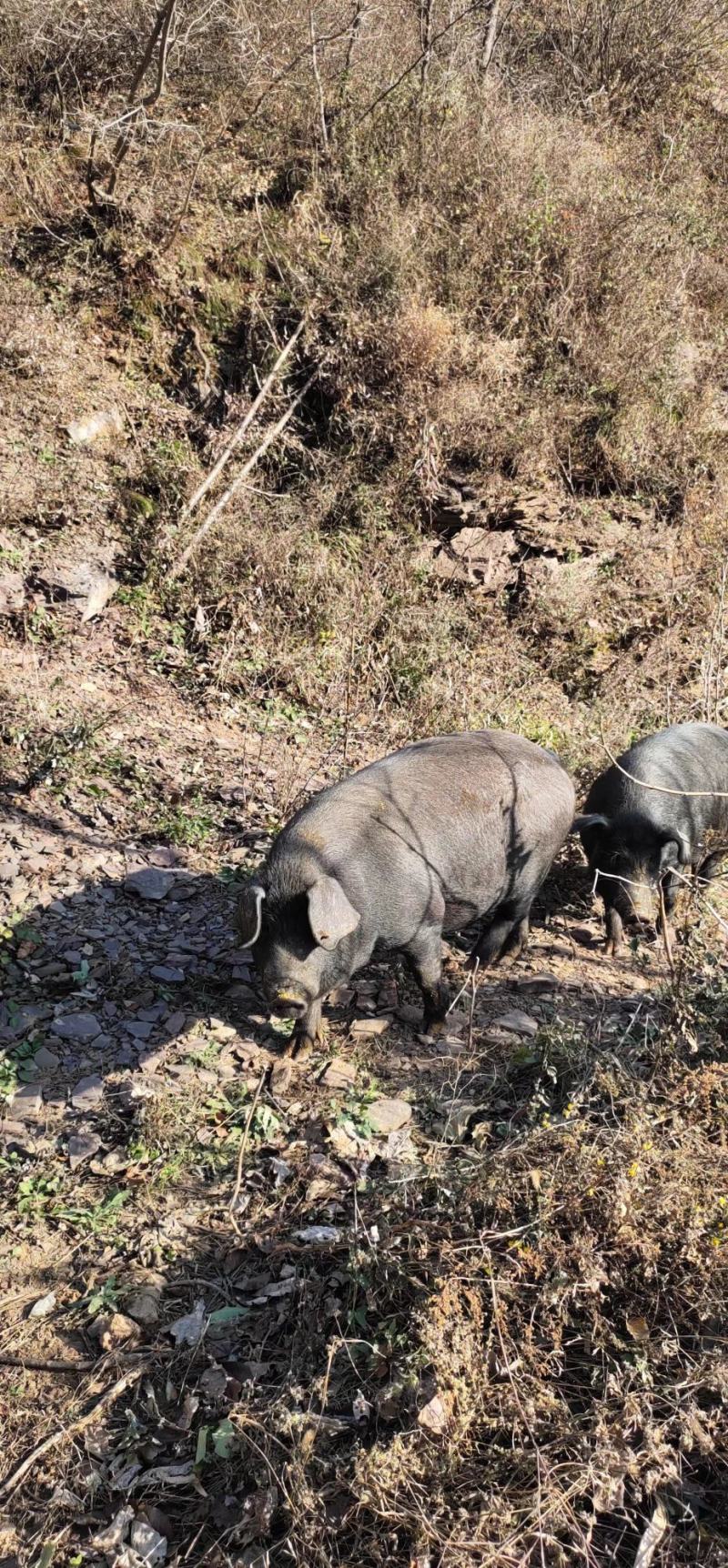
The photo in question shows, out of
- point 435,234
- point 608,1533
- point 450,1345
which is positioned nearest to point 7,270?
point 435,234

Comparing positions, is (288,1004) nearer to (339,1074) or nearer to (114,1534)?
(339,1074)

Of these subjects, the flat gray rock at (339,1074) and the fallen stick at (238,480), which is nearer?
the flat gray rock at (339,1074)

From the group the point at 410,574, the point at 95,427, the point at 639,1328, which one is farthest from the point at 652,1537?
the point at 95,427

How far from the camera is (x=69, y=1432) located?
3.36 m

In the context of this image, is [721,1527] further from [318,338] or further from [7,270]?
[7,270]

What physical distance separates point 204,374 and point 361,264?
6.76ft

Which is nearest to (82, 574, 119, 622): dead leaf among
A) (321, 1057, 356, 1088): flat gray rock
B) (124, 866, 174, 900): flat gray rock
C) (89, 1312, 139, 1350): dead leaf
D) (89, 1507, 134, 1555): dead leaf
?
(124, 866, 174, 900): flat gray rock

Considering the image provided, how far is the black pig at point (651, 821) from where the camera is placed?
6.34 m

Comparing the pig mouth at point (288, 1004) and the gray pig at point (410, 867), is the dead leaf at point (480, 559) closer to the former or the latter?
the gray pig at point (410, 867)

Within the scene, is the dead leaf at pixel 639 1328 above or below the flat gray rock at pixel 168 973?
above

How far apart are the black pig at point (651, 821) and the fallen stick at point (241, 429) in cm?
458

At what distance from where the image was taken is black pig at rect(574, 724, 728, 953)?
6344 millimetres

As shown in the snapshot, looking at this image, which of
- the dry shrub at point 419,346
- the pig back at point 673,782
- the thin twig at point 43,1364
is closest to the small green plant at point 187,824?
the pig back at point 673,782

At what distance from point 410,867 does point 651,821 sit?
2082 mm
